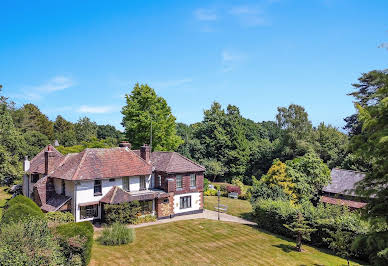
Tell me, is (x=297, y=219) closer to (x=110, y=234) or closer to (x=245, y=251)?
(x=245, y=251)

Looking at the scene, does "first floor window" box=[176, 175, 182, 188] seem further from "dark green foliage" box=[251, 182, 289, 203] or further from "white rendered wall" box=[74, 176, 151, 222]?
"dark green foliage" box=[251, 182, 289, 203]

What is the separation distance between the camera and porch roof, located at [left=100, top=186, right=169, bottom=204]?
26636mm

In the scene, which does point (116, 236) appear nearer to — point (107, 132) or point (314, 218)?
point (314, 218)

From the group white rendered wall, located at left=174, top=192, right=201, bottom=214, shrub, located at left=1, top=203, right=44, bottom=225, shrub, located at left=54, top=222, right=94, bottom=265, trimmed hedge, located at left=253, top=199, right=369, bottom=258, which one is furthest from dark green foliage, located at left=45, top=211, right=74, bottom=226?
trimmed hedge, located at left=253, top=199, right=369, bottom=258

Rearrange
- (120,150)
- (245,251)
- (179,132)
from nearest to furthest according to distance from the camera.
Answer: (245,251), (120,150), (179,132)

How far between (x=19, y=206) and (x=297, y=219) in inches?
793

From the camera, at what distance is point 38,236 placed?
1398 centimetres

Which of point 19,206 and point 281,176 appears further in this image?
point 281,176

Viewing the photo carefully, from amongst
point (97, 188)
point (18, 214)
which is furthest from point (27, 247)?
point (97, 188)

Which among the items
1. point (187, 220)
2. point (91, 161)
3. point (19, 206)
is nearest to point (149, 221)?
point (187, 220)

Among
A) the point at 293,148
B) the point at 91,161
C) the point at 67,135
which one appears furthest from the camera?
the point at 67,135

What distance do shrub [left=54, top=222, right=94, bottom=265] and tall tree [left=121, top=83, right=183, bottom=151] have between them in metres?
27.4

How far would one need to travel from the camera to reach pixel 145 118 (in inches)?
1724

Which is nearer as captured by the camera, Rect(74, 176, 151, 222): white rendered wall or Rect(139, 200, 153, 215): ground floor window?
Rect(74, 176, 151, 222): white rendered wall
